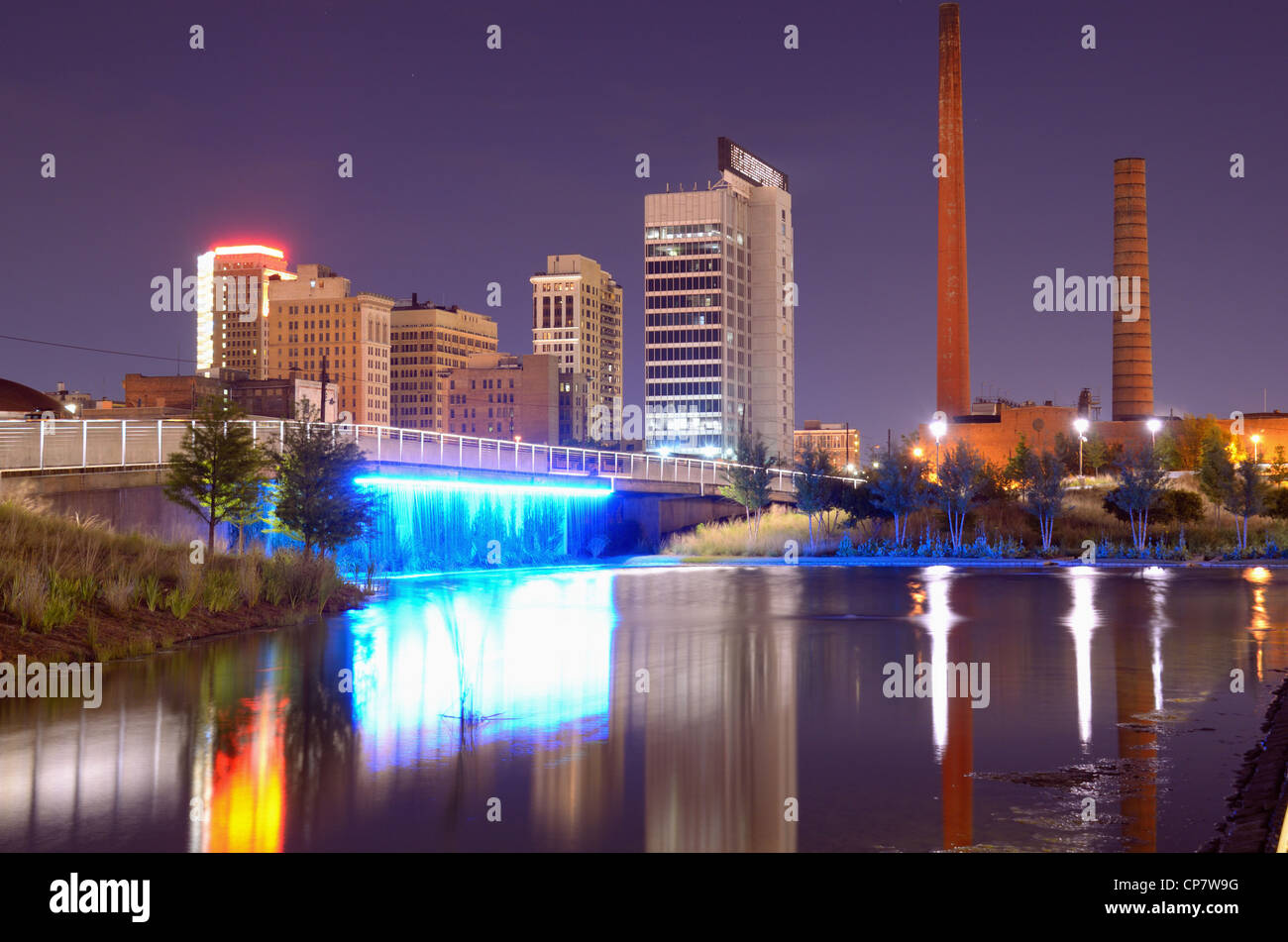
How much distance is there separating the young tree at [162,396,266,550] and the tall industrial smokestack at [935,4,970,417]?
62310mm

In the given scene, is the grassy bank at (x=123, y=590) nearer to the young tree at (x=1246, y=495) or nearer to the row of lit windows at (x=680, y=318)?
the young tree at (x=1246, y=495)

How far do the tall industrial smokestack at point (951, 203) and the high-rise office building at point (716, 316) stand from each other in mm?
81871

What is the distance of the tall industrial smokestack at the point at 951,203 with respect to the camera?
78.0 metres

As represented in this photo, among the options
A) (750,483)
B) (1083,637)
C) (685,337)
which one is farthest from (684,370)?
(1083,637)

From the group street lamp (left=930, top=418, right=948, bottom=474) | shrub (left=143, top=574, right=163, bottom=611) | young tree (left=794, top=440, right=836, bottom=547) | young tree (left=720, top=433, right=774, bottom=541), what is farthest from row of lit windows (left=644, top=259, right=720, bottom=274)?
shrub (left=143, top=574, right=163, bottom=611)

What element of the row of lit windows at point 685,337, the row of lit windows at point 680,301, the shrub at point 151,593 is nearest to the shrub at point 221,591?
the shrub at point 151,593

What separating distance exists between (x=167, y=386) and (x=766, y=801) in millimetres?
114179

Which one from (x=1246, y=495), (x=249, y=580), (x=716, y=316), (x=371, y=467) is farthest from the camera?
(x=716, y=316)

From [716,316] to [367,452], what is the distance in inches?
5327

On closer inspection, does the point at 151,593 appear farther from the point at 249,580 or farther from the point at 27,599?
the point at 27,599

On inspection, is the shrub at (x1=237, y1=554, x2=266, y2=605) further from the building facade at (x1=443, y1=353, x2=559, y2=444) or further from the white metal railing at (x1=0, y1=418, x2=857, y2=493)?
the building facade at (x1=443, y1=353, x2=559, y2=444)

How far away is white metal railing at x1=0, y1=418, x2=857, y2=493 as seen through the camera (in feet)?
96.0

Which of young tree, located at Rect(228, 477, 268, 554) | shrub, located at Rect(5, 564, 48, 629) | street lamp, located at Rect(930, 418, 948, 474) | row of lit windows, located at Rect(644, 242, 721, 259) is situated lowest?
shrub, located at Rect(5, 564, 48, 629)

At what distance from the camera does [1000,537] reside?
4744 centimetres
